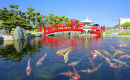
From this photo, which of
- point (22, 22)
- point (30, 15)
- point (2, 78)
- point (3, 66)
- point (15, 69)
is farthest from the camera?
point (30, 15)

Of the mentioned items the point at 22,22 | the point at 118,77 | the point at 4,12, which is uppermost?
the point at 4,12

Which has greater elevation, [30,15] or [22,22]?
[30,15]

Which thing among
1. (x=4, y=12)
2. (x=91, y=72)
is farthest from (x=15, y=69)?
(x=4, y=12)

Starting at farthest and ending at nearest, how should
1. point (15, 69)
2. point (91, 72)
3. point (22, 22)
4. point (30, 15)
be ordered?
point (30, 15) → point (22, 22) → point (15, 69) → point (91, 72)

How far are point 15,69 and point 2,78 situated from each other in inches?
46.2

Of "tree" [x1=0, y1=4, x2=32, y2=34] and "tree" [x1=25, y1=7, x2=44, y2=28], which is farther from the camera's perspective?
"tree" [x1=25, y1=7, x2=44, y2=28]

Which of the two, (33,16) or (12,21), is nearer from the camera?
(12,21)

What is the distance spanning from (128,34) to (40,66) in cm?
2975

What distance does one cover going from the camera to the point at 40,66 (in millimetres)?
7523

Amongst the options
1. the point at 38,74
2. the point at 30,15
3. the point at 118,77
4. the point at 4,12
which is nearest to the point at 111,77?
the point at 118,77

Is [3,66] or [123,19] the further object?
[123,19]

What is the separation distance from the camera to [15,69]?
7.11 m

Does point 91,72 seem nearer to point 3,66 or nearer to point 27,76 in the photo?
point 27,76

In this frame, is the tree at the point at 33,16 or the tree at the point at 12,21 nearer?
the tree at the point at 12,21
